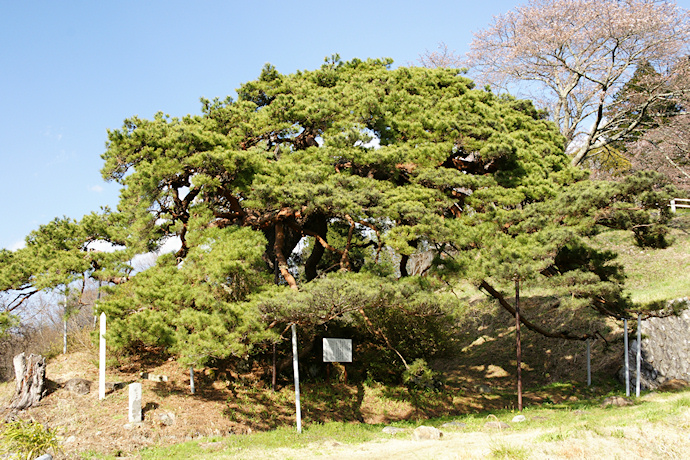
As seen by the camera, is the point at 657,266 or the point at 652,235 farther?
the point at 657,266

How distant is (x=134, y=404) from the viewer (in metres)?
8.66

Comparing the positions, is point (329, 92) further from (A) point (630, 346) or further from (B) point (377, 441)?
(A) point (630, 346)

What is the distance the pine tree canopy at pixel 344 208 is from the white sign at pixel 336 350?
74cm

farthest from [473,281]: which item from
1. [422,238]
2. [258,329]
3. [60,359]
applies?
[60,359]

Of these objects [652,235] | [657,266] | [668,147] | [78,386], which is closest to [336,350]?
[78,386]

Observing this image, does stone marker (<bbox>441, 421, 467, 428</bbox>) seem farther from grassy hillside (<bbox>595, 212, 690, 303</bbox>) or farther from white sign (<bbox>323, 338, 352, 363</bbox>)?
grassy hillside (<bbox>595, 212, 690, 303</bbox>)

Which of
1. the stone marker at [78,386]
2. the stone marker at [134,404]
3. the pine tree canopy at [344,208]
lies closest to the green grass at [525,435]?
the stone marker at [134,404]

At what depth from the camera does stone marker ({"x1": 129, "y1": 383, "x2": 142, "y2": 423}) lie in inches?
339

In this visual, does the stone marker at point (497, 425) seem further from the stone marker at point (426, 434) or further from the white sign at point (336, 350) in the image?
the white sign at point (336, 350)

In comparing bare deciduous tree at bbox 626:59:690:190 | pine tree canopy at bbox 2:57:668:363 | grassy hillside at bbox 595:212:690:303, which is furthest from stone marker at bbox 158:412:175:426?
bare deciduous tree at bbox 626:59:690:190

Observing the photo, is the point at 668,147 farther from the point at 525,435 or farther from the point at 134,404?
the point at 134,404

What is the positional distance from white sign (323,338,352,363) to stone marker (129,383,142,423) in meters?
3.47

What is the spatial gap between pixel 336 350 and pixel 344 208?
2872 millimetres

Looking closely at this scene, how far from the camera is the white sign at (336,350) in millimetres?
10023
